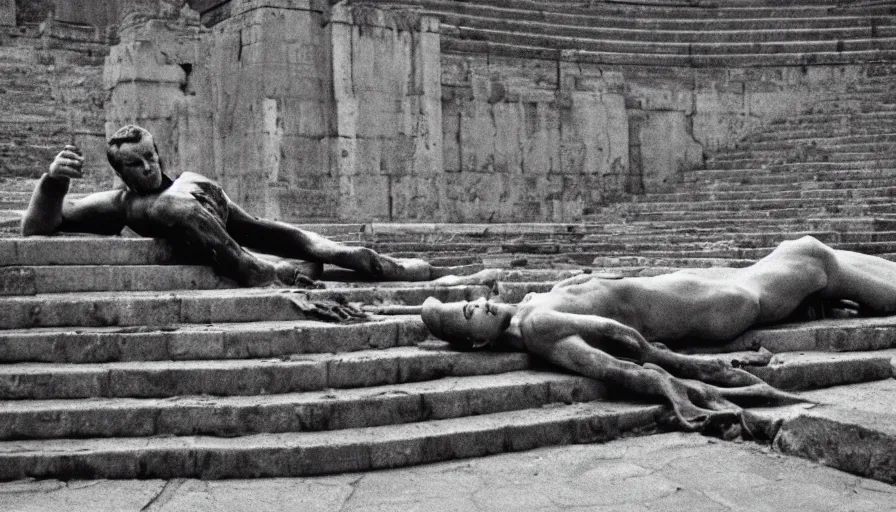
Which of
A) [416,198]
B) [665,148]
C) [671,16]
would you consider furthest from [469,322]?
[671,16]

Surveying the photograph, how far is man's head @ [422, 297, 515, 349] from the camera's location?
15.1 feet

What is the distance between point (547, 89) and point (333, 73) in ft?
12.5

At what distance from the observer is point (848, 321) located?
5.26 m

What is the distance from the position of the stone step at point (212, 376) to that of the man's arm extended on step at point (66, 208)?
163cm

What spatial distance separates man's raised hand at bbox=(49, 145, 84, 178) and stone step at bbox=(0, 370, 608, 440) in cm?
189

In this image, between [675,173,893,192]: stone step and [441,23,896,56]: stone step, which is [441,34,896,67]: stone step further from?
[675,173,893,192]: stone step

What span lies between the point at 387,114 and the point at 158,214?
7534 mm

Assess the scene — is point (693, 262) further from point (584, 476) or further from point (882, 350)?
point (584, 476)

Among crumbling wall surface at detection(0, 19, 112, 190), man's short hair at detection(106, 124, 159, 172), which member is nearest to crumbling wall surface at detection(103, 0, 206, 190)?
crumbling wall surface at detection(0, 19, 112, 190)

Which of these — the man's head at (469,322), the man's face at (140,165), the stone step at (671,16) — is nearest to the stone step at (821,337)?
the man's head at (469,322)

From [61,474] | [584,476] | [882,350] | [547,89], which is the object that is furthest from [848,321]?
[547,89]

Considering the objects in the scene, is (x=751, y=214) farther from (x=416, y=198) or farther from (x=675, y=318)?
(x=675, y=318)

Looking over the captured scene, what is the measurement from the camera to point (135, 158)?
5523 millimetres

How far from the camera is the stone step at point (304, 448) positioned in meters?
3.54
